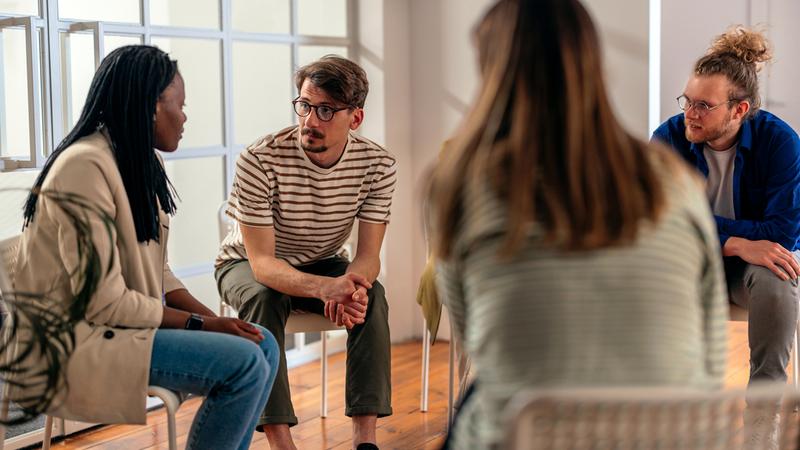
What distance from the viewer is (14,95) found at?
275 centimetres

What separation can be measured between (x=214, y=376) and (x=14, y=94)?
3.75 feet

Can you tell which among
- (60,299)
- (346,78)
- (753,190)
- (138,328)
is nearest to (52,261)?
(60,299)

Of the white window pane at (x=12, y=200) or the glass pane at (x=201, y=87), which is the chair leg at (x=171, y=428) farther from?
the glass pane at (x=201, y=87)

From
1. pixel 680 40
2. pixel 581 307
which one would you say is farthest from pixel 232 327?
pixel 680 40

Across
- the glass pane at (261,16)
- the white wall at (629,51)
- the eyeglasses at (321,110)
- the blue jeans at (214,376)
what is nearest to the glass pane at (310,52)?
the glass pane at (261,16)

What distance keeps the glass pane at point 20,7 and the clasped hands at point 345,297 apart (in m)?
1.11

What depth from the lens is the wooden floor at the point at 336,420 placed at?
2959 millimetres

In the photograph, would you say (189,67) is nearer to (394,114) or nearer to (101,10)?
(101,10)

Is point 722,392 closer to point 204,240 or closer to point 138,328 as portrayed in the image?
point 138,328

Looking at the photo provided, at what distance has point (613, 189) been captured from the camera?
1206 mm

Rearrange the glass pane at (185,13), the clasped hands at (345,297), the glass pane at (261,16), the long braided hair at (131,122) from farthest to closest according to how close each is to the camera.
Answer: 1. the glass pane at (261,16)
2. the glass pane at (185,13)
3. the clasped hands at (345,297)
4. the long braided hair at (131,122)

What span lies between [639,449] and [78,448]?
2.20 metres

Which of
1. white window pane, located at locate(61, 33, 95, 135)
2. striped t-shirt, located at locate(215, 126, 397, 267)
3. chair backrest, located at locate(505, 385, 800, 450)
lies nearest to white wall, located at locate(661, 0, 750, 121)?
striped t-shirt, located at locate(215, 126, 397, 267)

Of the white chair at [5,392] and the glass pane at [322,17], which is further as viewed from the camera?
the glass pane at [322,17]
